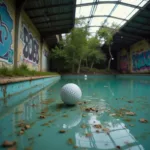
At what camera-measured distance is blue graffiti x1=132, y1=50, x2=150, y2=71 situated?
62.3 feet

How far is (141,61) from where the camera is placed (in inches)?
806

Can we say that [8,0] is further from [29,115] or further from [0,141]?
[0,141]

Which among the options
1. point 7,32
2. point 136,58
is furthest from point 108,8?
point 7,32

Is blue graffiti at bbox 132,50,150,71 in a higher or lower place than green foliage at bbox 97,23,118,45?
lower

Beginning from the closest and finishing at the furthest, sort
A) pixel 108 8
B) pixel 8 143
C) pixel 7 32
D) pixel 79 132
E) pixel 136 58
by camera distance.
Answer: pixel 8 143
pixel 79 132
pixel 7 32
pixel 108 8
pixel 136 58

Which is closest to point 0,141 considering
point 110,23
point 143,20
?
point 143,20

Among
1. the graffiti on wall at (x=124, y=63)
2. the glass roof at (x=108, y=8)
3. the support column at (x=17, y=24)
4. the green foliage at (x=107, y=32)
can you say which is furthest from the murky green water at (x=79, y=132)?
the graffiti on wall at (x=124, y=63)

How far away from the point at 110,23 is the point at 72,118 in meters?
20.1

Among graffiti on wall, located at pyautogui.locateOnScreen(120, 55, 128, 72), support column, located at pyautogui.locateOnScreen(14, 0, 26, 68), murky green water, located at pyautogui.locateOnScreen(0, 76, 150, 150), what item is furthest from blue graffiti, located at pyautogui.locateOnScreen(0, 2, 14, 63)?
graffiti on wall, located at pyautogui.locateOnScreen(120, 55, 128, 72)

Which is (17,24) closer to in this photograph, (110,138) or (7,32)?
(7,32)

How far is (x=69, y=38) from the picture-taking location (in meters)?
20.5

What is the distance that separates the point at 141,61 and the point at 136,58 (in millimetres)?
1738

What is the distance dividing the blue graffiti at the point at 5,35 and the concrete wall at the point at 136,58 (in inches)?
647

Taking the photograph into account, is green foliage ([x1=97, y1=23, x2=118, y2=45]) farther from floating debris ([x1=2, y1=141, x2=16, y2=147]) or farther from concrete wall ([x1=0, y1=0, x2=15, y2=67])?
floating debris ([x1=2, y1=141, x2=16, y2=147])
